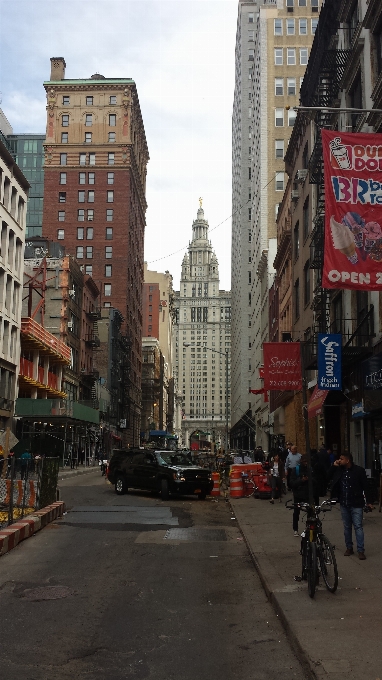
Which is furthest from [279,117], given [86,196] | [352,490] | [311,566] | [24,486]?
[311,566]

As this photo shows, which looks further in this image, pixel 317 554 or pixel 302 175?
pixel 302 175

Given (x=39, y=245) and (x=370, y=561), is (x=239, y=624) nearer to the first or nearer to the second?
(x=370, y=561)

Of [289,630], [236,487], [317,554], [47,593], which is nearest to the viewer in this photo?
[289,630]

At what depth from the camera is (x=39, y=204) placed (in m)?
135

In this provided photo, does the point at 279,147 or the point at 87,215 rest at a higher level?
the point at 87,215

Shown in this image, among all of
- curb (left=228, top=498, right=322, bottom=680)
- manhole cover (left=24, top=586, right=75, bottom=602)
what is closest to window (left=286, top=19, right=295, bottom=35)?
curb (left=228, top=498, right=322, bottom=680)

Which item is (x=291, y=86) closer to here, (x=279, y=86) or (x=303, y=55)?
(x=279, y=86)

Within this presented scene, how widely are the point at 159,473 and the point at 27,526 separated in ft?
30.9

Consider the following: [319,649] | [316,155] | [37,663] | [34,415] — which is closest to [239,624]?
[319,649]

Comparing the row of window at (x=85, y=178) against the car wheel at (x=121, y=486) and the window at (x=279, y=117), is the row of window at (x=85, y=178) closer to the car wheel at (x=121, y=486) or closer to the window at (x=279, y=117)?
the window at (x=279, y=117)

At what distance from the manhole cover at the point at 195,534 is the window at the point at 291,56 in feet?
210

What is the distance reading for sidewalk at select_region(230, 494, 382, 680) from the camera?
5961 mm

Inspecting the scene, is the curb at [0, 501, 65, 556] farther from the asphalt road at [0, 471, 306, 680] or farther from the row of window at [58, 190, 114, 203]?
the row of window at [58, 190, 114, 203]

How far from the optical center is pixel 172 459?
79.0 ft
